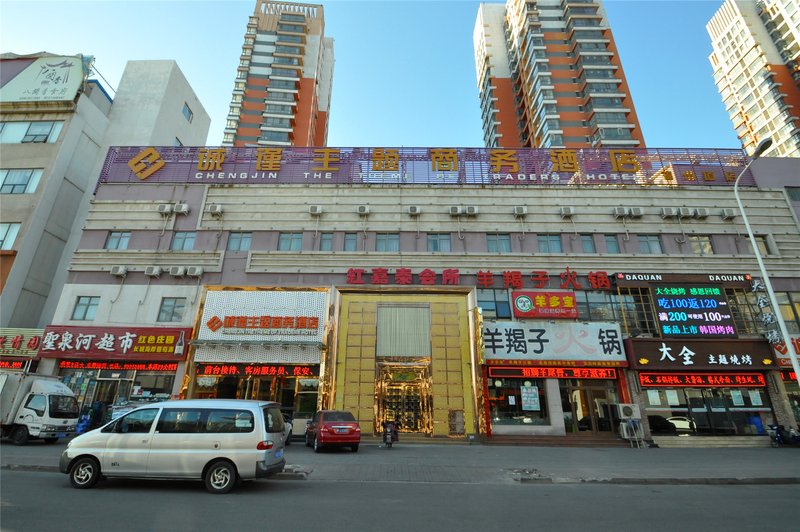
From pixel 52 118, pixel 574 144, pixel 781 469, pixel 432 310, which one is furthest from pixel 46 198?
pixel 574 144

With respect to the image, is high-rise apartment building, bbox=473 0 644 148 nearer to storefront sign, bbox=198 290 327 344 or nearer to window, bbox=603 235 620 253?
window, bbox=603 235 620 253

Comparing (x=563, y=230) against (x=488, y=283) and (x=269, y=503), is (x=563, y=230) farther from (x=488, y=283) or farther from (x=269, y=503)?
(x=269, y=503)

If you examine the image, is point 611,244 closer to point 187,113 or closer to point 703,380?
point 703,380

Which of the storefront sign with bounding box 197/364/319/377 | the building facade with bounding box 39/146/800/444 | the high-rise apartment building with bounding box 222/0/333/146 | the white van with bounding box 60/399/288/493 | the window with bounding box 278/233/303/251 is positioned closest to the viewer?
the white van with bounding box 60/399/288/493

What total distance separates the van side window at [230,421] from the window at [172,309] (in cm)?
1627

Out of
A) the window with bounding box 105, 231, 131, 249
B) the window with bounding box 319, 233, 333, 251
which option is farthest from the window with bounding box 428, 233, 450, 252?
the window with bounding box 105, 231, 131, 249

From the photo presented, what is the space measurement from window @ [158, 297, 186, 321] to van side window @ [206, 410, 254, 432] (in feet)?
A: 53.4

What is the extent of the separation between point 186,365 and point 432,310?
14.1 meters

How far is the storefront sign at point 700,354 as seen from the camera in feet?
67.2

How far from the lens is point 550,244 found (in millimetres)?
24328

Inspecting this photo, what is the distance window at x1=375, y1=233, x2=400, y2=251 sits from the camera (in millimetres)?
24438

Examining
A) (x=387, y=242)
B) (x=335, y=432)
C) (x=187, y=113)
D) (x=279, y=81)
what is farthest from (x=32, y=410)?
(x=279, y=81)

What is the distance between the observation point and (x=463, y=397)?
2081cm

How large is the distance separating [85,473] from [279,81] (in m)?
71.5
